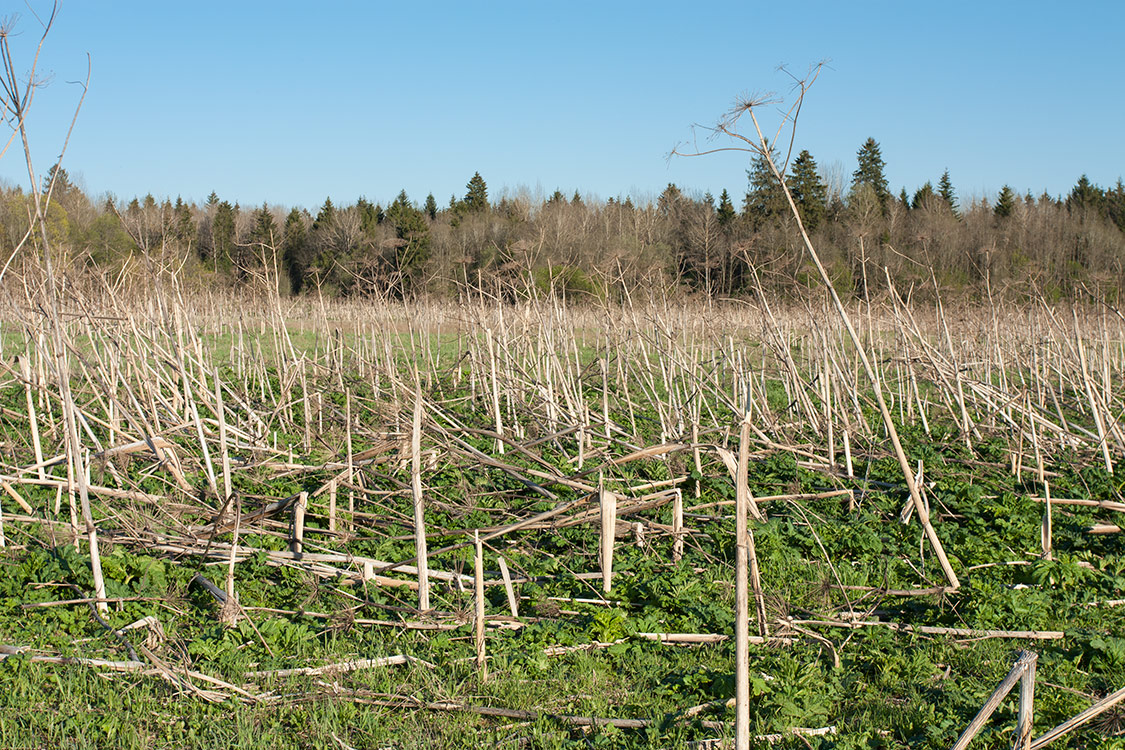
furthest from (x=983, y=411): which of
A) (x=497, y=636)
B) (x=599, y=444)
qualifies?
(x=497, y=636)

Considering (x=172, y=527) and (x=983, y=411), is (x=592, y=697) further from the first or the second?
(x=983, y=411)

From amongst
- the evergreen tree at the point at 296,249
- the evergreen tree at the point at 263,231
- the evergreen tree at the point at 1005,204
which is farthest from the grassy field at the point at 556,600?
the evergreen tree at the point at 1005,204

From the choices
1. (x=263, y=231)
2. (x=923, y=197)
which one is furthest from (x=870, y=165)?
(x=263, y=231)

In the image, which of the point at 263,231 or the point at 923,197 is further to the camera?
the point at 923,197

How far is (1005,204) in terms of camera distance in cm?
3466

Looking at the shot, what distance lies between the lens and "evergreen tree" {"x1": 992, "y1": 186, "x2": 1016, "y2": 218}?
34.4 meters

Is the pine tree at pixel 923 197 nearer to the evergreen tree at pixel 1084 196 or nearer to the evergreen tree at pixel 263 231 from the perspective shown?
the evergreen tree at pixel 1084 196

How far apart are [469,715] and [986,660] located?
189cm

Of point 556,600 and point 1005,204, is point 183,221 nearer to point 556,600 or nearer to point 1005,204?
point 556,600

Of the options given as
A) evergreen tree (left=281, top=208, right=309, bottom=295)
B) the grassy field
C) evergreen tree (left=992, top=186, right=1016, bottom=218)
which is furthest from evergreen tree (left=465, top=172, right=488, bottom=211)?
the grassy field

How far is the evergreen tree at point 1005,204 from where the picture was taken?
34.4 m

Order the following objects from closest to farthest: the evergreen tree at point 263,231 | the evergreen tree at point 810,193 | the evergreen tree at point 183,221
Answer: the evergreen tree at point 263,231 → the evergreen tree at point 183,221 → the evergreen tree at point 810,193

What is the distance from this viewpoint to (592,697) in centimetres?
273

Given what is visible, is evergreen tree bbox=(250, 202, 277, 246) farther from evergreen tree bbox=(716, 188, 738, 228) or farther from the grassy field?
evergreen tree bbox=(716, 188, 738, 228)
